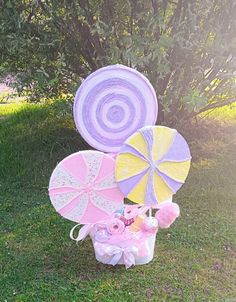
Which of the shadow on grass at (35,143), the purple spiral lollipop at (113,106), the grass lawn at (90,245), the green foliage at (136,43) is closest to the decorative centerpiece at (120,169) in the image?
the purple spiral lollipop at (113,106)

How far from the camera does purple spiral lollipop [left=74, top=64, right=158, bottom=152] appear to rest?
3.60 metres

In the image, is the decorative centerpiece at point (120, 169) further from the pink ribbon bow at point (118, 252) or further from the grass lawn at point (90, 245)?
the grass lawn at point (90, 245)

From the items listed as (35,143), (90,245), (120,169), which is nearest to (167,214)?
(120,169)

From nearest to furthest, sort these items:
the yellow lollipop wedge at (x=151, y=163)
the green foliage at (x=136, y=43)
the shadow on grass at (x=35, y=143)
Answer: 1. the yellow lollipop wedge at (x=151, y=163)
2. the green foliage at (x=136, y=43)
3. the shadow on grass at (x=35, y=143)

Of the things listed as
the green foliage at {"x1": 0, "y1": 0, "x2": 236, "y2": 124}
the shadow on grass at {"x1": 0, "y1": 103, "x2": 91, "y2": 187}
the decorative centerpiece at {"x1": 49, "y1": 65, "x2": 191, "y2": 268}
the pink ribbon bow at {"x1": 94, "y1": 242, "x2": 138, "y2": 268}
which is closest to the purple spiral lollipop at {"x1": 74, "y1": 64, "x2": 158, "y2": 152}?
the decorative centerpiece at {"x1": 49, "y1": 65, "x2": 191, "y2": 268}

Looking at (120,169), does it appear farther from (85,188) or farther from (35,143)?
(35,143)

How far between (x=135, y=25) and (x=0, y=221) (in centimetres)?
217

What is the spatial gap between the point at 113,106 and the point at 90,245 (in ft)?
3.36

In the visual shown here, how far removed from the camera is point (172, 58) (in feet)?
16.7

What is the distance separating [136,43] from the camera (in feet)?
16.1

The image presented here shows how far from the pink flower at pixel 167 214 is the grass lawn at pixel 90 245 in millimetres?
296

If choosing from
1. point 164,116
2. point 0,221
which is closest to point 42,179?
point 0,221

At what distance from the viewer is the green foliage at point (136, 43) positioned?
488 cm

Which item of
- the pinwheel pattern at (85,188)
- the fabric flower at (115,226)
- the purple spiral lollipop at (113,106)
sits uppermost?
the purple spiral lollipop at (113,106)
